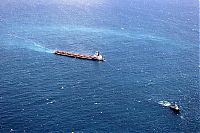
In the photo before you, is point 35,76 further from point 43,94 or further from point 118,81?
point 118,81

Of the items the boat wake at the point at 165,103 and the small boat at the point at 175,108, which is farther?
the boat wake at the point at 165,103

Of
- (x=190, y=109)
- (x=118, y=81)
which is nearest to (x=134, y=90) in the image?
(x=118, y=81)

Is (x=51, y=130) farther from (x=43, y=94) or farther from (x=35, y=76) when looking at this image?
(x=35, y=76)

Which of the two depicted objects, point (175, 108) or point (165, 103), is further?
point (165, 103)

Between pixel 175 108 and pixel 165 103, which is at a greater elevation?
pixel 165 103

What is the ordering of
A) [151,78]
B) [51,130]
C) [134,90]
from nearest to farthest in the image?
[51,130], [134,90], [151,78]

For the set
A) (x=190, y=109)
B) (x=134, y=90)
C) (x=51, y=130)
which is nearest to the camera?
(x=51, y=130)

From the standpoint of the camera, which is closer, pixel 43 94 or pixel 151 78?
pixel 43 94

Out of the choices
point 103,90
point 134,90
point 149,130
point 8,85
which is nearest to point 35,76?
point 8,85

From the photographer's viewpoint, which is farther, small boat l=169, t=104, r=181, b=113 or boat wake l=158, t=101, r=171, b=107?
boat wake l=158, t=101, r=171, b=107
